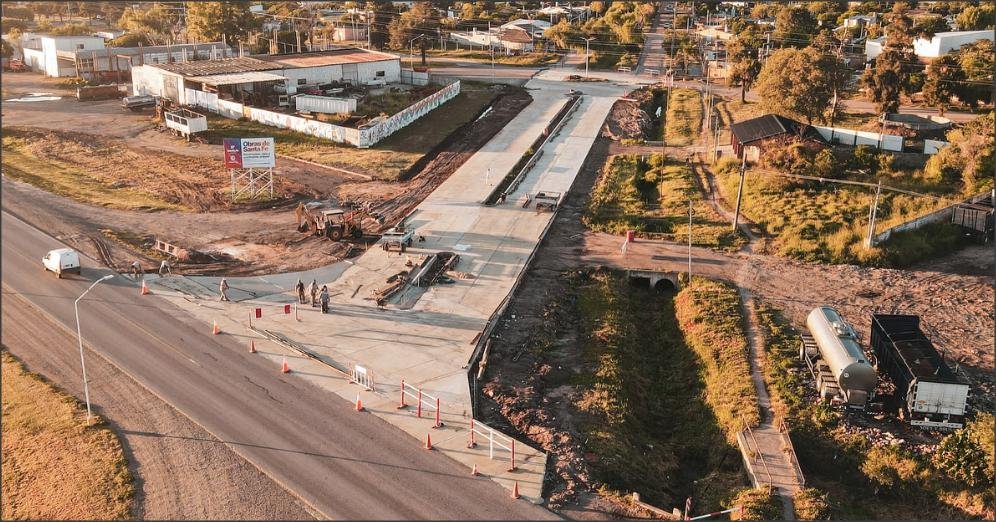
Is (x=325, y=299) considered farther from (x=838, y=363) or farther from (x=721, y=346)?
(x=838, y=363)

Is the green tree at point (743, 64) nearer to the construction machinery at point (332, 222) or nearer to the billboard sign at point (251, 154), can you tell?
the construction machinery at point (332, 222)

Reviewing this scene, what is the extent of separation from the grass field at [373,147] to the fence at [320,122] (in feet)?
2.07

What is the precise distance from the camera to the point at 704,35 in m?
154

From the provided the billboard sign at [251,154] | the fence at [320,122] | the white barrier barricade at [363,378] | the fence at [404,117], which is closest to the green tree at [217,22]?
the fence at [320,122]

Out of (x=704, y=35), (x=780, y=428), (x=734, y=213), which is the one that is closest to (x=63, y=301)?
(x=780, y=428)

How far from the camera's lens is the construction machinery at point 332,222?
2029 inches

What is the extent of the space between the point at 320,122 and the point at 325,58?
27.1 m

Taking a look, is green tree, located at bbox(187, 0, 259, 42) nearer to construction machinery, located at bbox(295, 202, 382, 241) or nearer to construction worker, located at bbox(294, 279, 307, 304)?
construction machinery, located at bbox(295, 202, 382, 241)

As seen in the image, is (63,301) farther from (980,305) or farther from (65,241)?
(980,305)

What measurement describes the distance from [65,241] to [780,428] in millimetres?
43053

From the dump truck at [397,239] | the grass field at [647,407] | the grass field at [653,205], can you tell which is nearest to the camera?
the grass field at [647,407]

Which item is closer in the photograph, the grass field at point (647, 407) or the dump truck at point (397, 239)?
the grass field at point (647, 407)

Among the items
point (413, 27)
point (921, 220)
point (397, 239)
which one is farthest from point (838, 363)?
point (413, 27)

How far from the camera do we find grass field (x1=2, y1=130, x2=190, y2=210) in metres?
58.3
